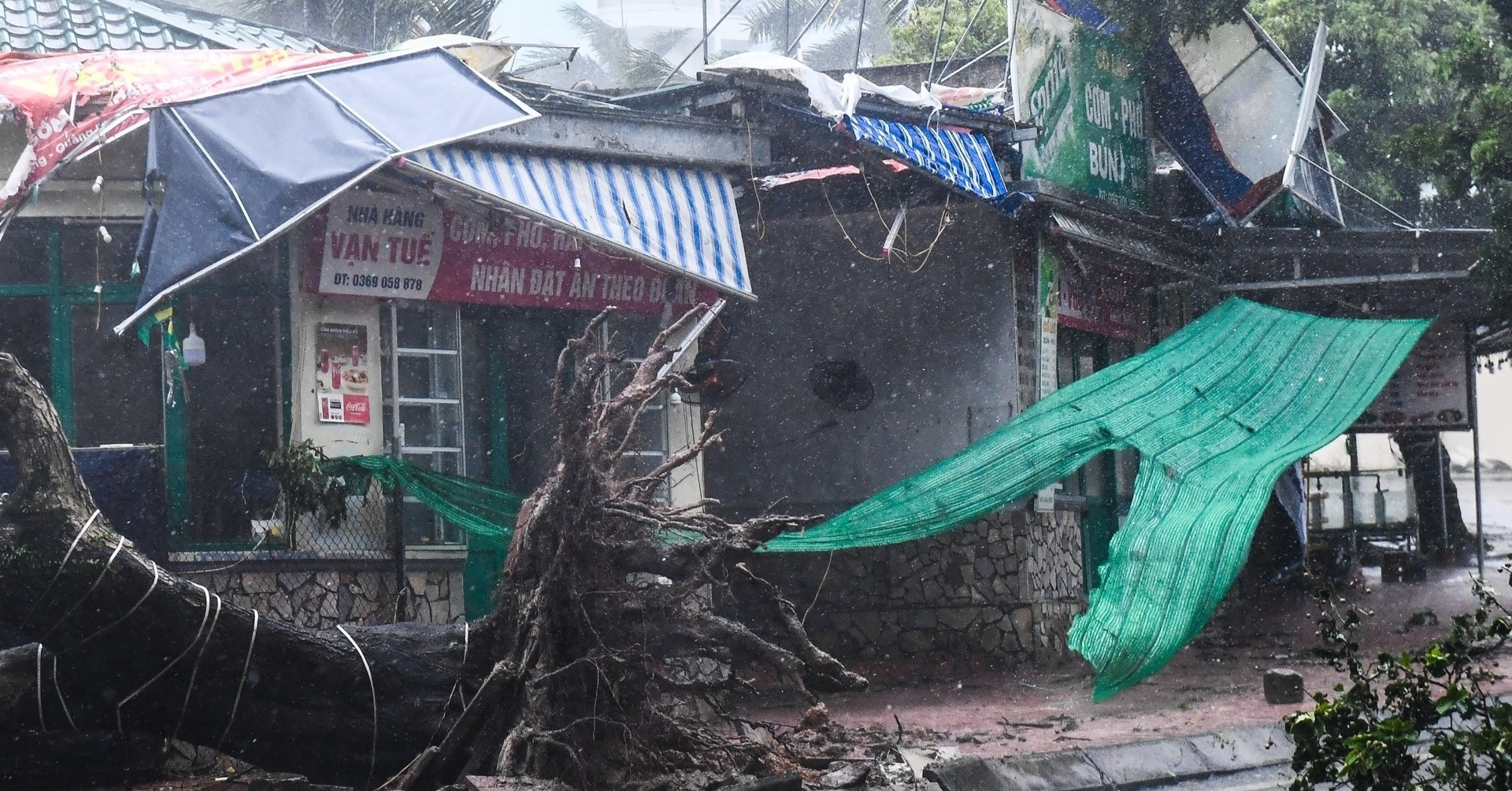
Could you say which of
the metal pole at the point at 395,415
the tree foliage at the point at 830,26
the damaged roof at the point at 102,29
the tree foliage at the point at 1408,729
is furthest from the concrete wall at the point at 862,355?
the tree foliage at the point at 830,26

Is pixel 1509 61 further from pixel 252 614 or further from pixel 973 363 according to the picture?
pixel 252 614

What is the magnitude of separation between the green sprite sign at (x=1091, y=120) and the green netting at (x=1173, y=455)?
1.76 m

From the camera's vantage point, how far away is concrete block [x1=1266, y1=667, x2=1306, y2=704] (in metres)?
9.73

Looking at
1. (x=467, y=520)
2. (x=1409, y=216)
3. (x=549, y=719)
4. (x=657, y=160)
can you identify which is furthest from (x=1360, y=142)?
(x=549, y=719)

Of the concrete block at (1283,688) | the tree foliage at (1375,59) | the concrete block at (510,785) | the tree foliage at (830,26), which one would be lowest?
the concrete block at (1283,688)

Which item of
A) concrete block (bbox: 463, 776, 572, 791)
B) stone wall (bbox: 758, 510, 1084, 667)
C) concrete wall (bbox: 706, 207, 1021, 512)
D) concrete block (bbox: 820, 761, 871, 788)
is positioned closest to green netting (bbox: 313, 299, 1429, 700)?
concrete block (bbox: 820, 761, 871, 788)

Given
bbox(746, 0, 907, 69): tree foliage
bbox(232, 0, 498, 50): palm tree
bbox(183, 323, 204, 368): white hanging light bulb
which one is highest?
bbox(746, 0, 907, 69): tree foliage

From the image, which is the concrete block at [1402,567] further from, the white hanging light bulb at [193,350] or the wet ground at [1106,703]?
the white hanging light bulb at [193,350]

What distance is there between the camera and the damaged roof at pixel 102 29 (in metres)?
10.7

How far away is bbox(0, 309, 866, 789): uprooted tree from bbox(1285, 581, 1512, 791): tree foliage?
9.28 ft

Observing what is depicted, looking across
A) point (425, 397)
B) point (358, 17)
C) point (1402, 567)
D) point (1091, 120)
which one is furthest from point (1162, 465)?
point (358, 17)

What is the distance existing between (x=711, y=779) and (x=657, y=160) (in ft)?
15.7

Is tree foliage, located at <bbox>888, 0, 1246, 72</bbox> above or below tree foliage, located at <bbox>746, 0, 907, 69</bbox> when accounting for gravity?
below

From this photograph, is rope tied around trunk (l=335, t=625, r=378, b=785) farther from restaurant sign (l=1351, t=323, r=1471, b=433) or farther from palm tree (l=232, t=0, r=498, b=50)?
palm tree (l=232, t=0, r=498, b=50)
